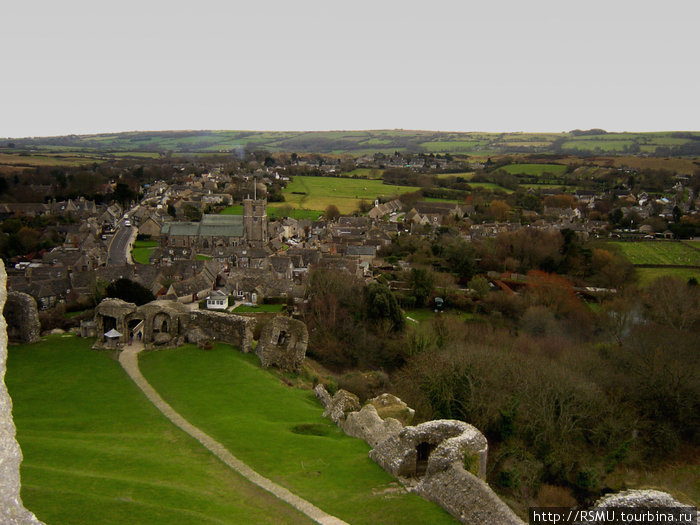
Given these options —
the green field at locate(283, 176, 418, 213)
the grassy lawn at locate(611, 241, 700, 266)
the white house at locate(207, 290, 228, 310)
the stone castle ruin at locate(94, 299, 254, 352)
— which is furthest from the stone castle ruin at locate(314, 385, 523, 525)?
the green field at locate(283, 176, 418, 213)

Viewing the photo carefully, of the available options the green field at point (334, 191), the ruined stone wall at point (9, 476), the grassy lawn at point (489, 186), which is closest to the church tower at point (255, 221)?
the green field at point (334, 191)

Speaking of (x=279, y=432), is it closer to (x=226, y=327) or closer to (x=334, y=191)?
(x=226, y=327)

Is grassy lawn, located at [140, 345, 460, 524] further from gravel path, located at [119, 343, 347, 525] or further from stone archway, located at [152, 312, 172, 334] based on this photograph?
stone archway, located at [152, 312, 172, 334]

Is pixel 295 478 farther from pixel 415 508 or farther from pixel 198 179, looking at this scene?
pixel 198 179

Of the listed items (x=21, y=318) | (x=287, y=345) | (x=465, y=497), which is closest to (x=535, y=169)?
(x=287, y=345)

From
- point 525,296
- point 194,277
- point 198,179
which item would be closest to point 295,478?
point 525,296

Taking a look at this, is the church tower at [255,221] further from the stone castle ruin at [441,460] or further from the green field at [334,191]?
the stone castle ruin at [441,460]

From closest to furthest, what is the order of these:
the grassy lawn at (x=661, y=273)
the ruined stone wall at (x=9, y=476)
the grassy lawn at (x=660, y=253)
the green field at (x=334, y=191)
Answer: the ruined stone wall at (x=9, y=476) → the grassy lawn at (x=661, y=273) → the grassy lawn at (x=660, y=253) → the green field at (x=334, y=191)
